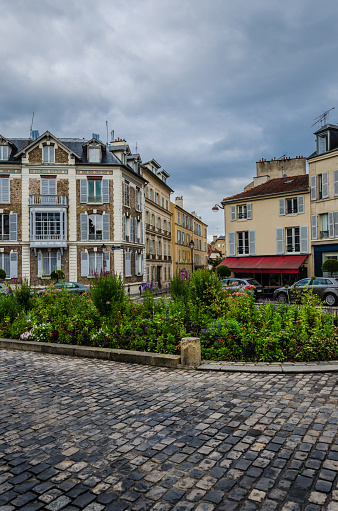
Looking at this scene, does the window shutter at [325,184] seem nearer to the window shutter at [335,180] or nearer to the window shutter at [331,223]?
the window shutter at [335,180]

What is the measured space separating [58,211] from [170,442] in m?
29.3

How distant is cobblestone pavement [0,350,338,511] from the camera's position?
3.11 m

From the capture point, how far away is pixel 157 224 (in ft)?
147

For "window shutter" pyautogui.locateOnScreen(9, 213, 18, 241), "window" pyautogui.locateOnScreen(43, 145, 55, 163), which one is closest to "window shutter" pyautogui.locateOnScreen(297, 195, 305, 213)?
"window" pyautogui.locateOnScreen(43, 145, 55, 163)

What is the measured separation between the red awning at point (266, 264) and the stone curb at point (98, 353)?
22709 millimetres

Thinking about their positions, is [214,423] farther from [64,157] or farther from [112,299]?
[64,157]

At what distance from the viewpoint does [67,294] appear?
34.8 feet

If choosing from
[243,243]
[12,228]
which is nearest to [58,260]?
[12,228]

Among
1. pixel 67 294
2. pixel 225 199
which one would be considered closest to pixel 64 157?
pixel 225 199

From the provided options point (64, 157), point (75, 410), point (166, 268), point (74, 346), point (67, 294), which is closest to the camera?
point (75, 410)

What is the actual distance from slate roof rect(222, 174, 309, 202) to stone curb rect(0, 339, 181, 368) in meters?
25.3

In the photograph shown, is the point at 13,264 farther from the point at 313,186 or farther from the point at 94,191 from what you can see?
the point at 313,186

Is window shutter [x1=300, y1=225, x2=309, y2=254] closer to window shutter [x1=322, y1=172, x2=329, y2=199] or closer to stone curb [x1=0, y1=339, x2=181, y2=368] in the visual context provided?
window shutter [x1=322, y1=172, x2=329, y2=199]

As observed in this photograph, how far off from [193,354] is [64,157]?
2835cm
